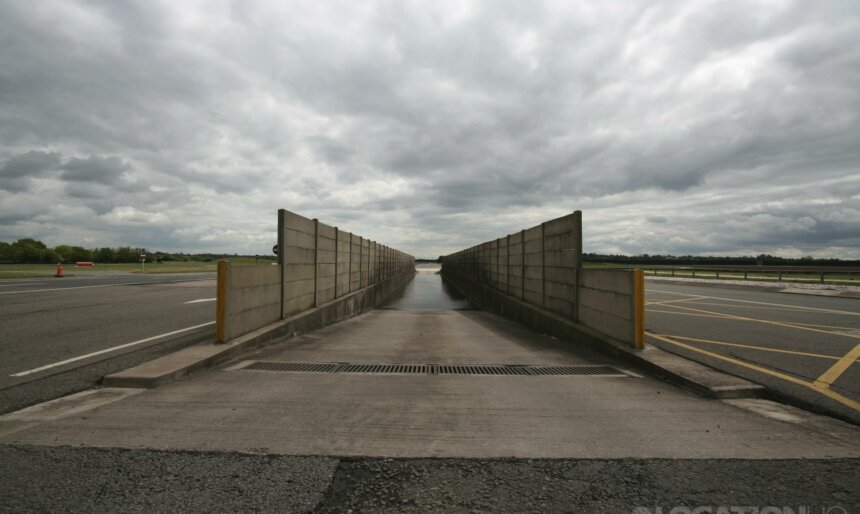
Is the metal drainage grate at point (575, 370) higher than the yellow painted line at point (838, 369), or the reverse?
the yellow painted line at point (838, 369)

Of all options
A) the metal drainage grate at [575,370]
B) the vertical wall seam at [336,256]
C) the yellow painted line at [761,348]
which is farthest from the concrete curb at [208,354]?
the yellow painted line at [761,348]

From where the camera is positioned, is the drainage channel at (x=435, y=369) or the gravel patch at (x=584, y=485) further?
the drainage channel at (x=435, y=369)

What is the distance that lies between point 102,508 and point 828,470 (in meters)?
4.59

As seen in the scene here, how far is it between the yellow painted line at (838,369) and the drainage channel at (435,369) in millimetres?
2120

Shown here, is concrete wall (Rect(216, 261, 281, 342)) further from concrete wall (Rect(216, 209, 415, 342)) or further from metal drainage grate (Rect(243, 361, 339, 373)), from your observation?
metal drainage grate (Rect(243, 361, 339, 373))

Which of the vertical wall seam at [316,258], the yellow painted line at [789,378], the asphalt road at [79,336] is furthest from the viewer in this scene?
the vertical wall seam at [316,258]

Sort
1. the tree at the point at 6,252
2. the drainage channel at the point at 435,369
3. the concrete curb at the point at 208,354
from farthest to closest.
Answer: the tree at the point at 6,252
the drainage channel at the point at 435,369
the concrete curb at the point at 208,354

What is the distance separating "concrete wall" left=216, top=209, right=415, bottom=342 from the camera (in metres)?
6.18

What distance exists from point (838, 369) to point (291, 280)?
9.34 m

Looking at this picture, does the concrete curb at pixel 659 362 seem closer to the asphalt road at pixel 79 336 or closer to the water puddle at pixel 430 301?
the asphalt road at pixel 79 336

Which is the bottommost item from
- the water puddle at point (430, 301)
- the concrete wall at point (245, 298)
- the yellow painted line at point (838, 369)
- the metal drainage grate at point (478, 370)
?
the water puddle at point (430, 301)

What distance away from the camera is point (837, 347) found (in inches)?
257

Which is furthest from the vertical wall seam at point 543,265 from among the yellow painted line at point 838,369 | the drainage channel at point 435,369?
the yellow painted line at point 838,369

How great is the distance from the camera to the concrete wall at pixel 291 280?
618 centimetres
